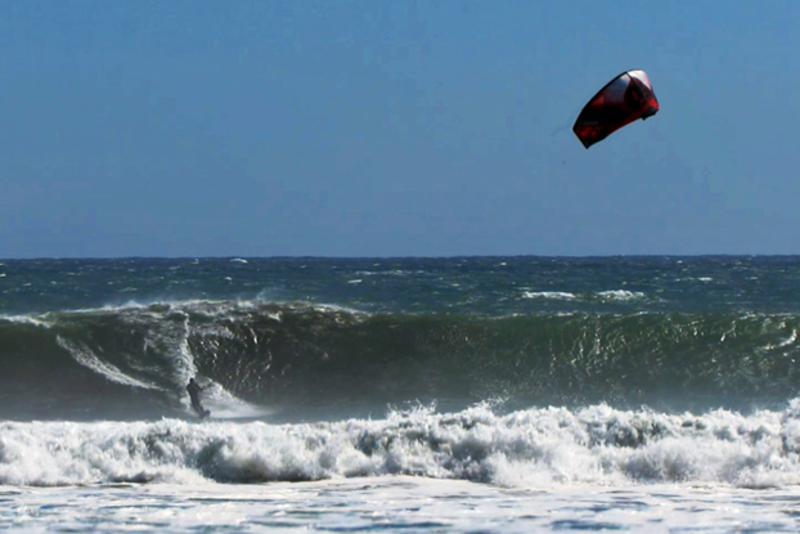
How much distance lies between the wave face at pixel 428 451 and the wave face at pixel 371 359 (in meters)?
3.26

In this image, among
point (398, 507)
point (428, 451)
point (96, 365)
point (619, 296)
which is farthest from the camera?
Result: point (619, 296)

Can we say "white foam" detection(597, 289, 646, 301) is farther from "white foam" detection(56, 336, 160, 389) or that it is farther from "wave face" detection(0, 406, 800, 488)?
"wave face" detection(0, 406, 800, 488)

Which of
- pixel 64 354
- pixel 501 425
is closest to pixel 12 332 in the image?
pixel 64 354

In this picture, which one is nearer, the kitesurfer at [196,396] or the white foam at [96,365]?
the kitesurfer at [196,396]

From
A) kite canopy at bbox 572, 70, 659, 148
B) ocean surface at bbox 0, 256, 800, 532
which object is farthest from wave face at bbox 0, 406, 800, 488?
kite canopy at bbox 572, 70, 659, 148

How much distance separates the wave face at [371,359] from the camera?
17562 millimetres

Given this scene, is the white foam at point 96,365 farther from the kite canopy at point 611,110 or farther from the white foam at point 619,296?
the white foam at point 619,296

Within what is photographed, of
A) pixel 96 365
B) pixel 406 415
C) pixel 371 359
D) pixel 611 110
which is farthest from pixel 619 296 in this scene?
pixel 611 110

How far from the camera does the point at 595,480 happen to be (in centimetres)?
1238

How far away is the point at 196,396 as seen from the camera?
17531 millimetres

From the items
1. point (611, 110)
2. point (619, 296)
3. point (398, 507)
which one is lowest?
point (398, 507)

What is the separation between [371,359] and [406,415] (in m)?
3.71

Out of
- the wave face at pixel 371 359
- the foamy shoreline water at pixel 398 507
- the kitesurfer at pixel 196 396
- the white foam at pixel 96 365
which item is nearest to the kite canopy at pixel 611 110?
the foamy shoreline water at pixel 398 507

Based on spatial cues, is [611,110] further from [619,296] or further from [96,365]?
[619,296]
